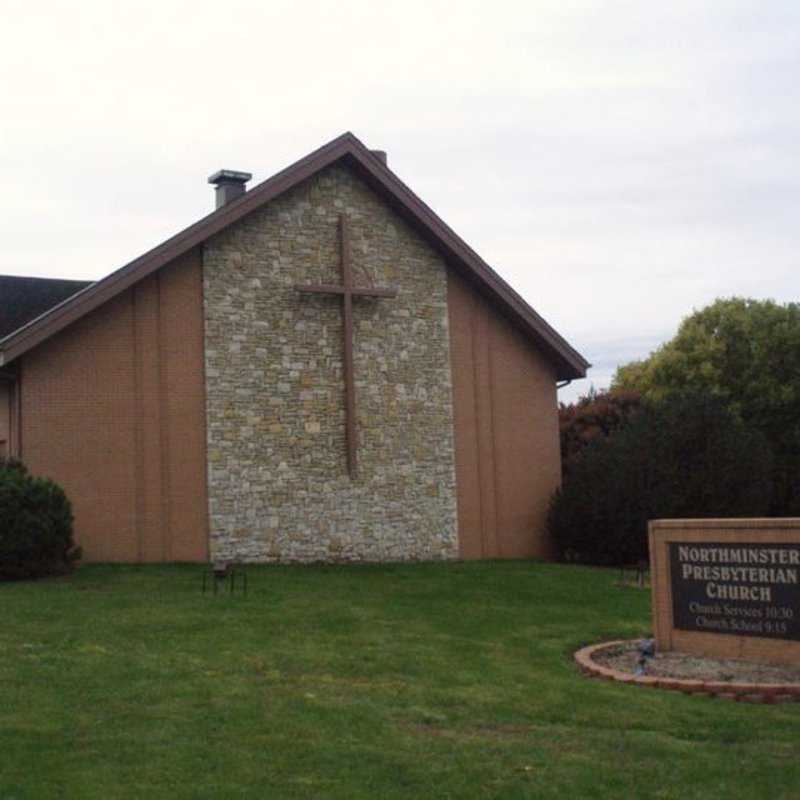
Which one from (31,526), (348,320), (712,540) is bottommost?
(712,540)

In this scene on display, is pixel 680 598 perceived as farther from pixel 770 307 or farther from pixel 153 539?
pixel 770 307

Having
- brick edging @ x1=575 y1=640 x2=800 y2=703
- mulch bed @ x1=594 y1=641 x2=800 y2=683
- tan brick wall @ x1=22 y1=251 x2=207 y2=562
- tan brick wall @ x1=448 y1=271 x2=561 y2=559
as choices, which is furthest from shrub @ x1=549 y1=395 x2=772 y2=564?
brick edging @ x1=575 y1=640 x2=800 y2=703

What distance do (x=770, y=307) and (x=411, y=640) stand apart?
41.7 m

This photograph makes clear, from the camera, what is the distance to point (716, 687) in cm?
1197

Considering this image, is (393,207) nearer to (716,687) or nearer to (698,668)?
(698,668)

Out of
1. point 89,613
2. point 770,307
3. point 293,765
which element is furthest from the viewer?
point 770,307

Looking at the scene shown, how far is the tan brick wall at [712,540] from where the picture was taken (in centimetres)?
1304

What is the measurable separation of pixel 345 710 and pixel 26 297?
19.5m

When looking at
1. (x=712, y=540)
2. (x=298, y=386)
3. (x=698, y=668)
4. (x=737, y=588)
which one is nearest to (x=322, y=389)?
(x=298, y=386)

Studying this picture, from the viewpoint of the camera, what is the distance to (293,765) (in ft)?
29.3

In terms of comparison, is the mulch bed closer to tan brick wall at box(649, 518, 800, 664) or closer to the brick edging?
tan brick wall at box(649, 518, 800, 664)

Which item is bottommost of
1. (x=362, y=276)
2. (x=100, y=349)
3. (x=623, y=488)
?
(x=623, y=488)

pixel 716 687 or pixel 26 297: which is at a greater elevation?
pixel 26 297

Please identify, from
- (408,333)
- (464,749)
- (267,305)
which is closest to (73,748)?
(464,749)
